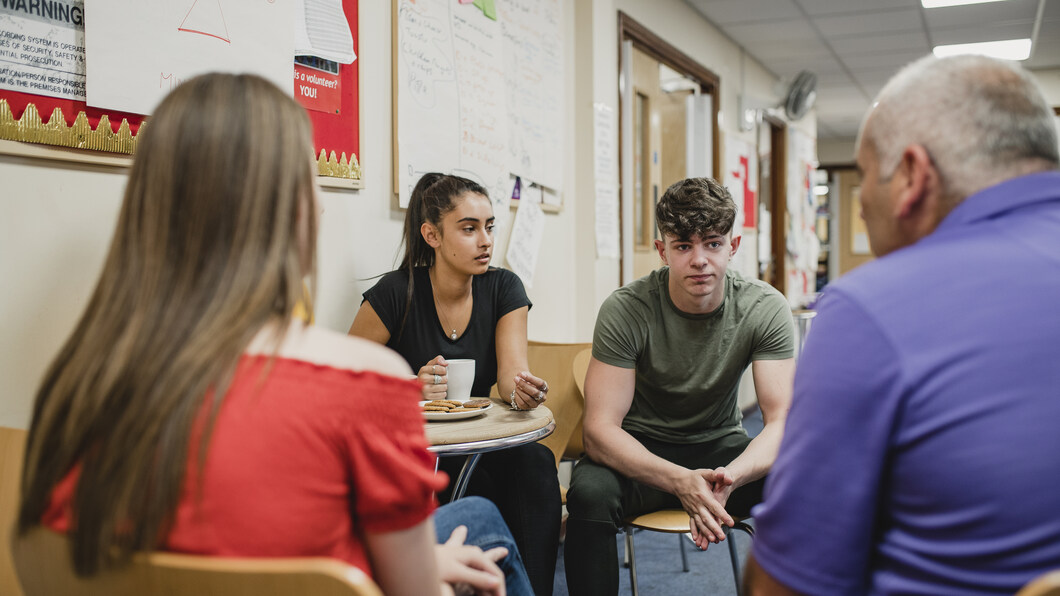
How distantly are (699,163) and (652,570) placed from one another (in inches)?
103

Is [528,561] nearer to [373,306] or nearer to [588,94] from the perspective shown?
[373,306]

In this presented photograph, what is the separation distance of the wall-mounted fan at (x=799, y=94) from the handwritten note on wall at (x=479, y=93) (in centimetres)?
311

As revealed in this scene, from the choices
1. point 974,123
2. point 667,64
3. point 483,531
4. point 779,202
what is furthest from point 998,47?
point 483,531

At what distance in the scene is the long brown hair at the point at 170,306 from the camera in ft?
2.41

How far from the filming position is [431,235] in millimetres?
2295

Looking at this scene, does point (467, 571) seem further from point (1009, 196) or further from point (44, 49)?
point (44, 49)

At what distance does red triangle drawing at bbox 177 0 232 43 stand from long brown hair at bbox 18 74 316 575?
1.00m

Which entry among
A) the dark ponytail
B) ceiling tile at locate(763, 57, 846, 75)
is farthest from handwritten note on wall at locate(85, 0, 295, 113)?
ceiling tile at locate(763, 57, 846, 75)

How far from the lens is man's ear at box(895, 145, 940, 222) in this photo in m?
0.88

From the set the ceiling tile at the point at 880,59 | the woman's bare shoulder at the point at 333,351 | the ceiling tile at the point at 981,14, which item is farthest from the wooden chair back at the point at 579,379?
the ceiling tile at the point at 880,59

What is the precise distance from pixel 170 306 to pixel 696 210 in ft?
4.89

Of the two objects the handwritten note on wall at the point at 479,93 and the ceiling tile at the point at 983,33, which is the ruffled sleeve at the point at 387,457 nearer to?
the handwritten note on wall at the point at 479,93

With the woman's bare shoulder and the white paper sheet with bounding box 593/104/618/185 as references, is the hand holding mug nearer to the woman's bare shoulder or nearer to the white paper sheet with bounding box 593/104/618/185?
the woman's bare shoulder

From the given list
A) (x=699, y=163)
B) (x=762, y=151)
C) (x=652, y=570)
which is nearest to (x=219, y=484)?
(x=652, y=570)
